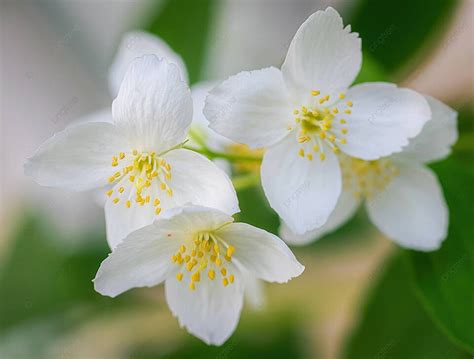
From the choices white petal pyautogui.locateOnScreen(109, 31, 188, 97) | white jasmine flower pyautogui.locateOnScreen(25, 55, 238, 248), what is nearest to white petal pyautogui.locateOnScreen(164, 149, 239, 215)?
white jasmine flower pyautogui.locateOnScreen(25, 55, 238, 248)

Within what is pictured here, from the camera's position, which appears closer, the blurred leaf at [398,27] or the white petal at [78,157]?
the white petal at [78,157]

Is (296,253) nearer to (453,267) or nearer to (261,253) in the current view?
(453,267)

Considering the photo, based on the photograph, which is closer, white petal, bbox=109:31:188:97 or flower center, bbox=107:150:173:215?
flower center, bbox=107:150:173:215

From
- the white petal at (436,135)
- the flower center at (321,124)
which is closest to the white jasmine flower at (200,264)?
the flower center at (321,124)

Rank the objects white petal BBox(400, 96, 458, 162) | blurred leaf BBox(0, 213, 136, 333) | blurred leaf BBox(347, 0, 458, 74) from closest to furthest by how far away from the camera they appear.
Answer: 1. white petal BBox(400, 96, 458, 162)
2. blurred leaf BBox(347, 0, 458, 74)
3. blurred leaf BBox(0, 213, 136, 333)

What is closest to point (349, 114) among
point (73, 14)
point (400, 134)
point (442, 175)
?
point (400, 134)

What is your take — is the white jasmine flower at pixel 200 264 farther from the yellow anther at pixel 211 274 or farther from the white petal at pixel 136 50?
the white petal at pixel 136 50

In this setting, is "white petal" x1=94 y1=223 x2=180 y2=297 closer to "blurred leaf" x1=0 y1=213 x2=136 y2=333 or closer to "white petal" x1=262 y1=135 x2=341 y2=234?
"white petal" x1=262 y1=135 x2=341 y2=234

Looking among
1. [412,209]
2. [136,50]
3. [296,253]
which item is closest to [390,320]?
[296,253]
